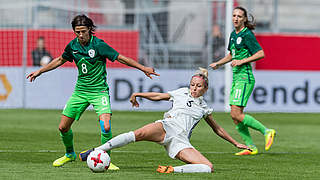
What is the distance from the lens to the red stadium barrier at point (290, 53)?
22594mm

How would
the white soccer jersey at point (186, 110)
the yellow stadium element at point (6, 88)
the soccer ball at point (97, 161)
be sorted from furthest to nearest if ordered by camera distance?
the yellow stadium element at point (6, 88)
the white soccer jersey at point (186, 110)
the soccer ball at point (97, 161)

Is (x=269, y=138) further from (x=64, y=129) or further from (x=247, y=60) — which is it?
(x=64, y=129)

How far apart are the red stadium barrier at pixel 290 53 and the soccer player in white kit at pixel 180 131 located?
14.6 metres

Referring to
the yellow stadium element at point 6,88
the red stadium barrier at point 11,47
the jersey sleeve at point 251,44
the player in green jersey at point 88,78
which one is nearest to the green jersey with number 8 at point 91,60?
the player in green jersey at point 88,78

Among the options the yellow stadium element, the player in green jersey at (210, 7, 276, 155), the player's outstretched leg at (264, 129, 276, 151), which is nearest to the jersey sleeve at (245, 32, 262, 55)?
the player in green jersey at (210, 7, 276, 155)

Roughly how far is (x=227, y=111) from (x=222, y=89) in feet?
2.95

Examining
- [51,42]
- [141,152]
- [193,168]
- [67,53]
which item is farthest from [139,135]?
[51,42]

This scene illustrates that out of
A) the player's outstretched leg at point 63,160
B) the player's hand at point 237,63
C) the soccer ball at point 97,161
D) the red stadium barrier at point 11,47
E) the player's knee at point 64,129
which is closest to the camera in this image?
the soccer ball at point 97,161

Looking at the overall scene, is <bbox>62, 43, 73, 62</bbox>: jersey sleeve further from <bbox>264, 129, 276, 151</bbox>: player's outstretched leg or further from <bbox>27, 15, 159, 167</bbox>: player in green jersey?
<bbox>264, 129, 276, 151</bbox>: player's outstretched leg

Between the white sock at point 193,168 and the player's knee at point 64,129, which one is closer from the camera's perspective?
the white sock at point 193,168

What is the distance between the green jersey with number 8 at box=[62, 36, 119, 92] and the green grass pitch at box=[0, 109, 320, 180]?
953 mm

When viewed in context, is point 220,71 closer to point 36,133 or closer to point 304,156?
point 36,133

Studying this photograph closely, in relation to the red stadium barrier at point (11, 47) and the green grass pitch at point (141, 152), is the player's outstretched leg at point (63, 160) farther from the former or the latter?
the red stadium barrier at point (11, 47)

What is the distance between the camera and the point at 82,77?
8625 millimetres
